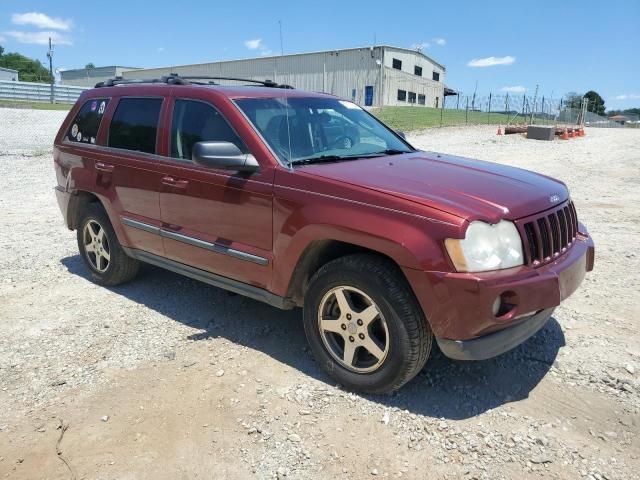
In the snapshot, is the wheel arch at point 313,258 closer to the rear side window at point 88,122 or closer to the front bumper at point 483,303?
the front bumper at point 483,303

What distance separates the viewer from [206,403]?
325cm

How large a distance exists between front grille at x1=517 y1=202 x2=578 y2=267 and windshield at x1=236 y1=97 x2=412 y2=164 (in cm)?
137

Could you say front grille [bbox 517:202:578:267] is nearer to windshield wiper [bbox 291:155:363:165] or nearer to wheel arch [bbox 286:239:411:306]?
wheel arch [bbox 286:239:411:306]

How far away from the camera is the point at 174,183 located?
4102mm

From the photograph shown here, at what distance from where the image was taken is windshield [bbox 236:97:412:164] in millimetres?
3742

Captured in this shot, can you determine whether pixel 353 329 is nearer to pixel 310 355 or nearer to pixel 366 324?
pixel 366 324

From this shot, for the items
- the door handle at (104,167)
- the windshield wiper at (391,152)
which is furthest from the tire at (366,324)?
the door handle at (104,167)

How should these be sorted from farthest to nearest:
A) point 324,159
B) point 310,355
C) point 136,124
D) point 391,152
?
1. point 136,124
2. point 391,152
3. point 310,355
4. point 324,159

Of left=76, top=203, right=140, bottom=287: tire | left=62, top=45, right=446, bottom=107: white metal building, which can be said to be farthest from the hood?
left=62, top=45, right=446, bottom=107: white metal building

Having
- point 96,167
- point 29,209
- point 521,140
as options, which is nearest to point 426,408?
point 96,167

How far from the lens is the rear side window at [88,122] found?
5.01 meters

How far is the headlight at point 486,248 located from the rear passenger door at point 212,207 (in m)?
1.30

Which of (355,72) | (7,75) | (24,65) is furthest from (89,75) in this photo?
(355,72)

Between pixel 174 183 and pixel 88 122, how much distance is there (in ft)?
5.50
